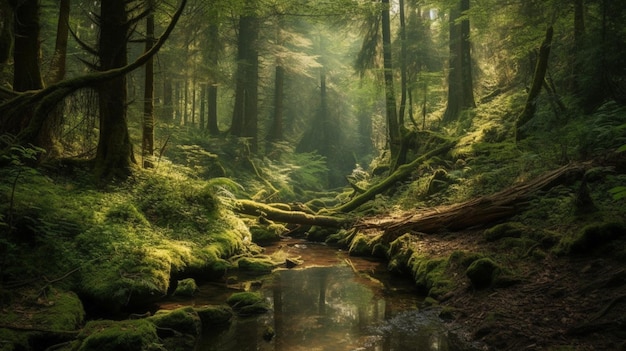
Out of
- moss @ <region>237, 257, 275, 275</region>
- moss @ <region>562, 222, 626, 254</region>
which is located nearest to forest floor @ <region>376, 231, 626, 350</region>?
moss @ <region>562, 222, 626, 254</region>

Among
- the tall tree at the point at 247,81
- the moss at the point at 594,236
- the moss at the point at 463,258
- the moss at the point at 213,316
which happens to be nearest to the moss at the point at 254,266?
the moss at the point at 213,316

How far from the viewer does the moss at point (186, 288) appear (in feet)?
26.0

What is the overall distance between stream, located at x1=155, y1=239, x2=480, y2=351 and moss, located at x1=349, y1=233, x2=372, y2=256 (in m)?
1.43

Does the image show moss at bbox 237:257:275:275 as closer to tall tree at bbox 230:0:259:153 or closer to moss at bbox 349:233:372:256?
moss at bbox 349:233:372:256

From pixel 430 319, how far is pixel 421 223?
4.35m

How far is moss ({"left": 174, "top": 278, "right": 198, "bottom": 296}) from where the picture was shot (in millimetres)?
7921

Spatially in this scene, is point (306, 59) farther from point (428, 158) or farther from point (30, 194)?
point (30, 194)

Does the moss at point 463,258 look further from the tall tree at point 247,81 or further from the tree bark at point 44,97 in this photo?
the tall tree at point 247,81

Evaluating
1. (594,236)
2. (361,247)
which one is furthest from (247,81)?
(594,236)

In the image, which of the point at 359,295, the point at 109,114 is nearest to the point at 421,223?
the point at 359,295

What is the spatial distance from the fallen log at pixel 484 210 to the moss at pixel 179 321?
6.65 metres

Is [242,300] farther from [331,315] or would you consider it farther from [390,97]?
[390,97]

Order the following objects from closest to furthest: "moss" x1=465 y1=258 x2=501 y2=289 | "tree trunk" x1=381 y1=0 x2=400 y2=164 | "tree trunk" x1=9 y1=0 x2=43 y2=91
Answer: "moss" x1=465 y1=258 x2=501 y2=289
"tree trunk" x1=9 y1=0 x2=43 y2=91
"tree trunk" x1=381 y1=0 x2=400 y2=164

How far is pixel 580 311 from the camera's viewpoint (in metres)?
5.27
